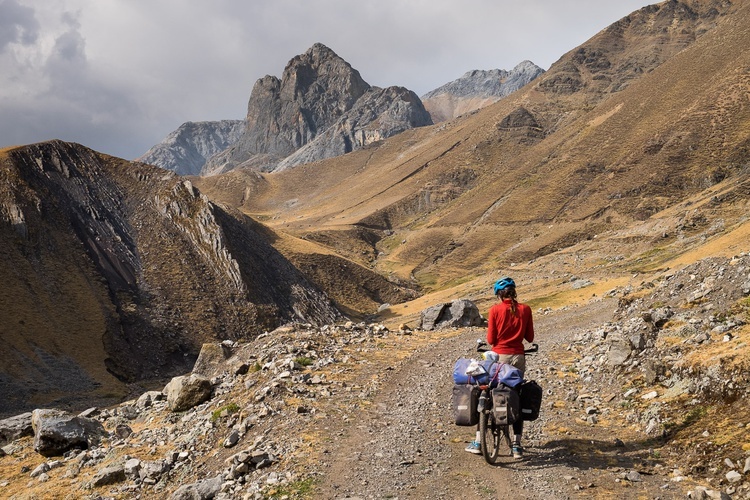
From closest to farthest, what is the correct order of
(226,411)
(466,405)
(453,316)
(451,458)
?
(466,405) < (451,458) < (226,411) < (453,316)

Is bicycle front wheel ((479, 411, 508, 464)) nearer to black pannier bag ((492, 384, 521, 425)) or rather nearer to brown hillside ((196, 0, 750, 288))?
black pannier bag ((492, 384, 521, 425))

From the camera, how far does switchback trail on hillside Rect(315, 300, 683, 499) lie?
347 inches

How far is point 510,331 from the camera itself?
10.1 m

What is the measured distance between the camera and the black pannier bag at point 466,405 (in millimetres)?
9461

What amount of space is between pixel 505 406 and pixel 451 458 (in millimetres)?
1739

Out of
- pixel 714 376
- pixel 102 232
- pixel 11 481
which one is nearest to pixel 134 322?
pixel 102 232

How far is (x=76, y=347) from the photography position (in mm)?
43156

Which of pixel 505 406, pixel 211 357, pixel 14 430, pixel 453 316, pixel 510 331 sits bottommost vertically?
pixel 453 316

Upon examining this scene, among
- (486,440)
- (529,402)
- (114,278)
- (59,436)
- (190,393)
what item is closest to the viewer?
(529,402)

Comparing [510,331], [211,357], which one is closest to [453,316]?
[211,357]

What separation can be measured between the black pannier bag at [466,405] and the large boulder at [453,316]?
23.5 metres

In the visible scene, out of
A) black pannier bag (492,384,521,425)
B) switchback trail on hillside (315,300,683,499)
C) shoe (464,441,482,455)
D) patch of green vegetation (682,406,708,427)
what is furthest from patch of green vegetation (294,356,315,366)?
patch of green vegetation (682,406,708,427)

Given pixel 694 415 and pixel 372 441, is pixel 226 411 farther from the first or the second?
pixel 694 415

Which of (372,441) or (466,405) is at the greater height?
(466,405)
